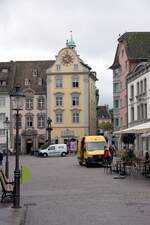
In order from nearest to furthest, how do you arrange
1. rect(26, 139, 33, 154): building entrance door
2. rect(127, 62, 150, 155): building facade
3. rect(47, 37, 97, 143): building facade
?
rect(127, 62, 150, 155): building facade
rect(47, 37, 97, 143): building facade
rect(26, 139, 33, 154): building entrance door

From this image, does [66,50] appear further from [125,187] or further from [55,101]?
[125,187]

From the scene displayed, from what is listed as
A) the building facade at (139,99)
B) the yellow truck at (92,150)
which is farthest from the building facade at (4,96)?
the yellow truck at (92,150)

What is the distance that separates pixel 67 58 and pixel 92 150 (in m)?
54.3

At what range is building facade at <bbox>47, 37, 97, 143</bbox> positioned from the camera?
100 m

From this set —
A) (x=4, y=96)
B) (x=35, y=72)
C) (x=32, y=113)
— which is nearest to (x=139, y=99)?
(x=32, y=113)

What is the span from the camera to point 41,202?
1933cm

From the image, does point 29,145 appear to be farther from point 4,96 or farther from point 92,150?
point 92,150

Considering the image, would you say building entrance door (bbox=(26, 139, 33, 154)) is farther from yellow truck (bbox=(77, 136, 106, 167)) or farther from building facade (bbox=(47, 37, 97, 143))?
yellow truck (bbox=(77, 136, 106, 167))

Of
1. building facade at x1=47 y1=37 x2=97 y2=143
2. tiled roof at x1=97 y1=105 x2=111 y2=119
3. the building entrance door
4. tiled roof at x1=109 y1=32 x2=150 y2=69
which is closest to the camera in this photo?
tiled roof at x1=109 y1=32 x2=150 y2=69

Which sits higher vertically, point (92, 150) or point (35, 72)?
point (35, 72)

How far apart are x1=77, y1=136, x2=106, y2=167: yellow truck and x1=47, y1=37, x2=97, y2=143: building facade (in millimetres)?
51156

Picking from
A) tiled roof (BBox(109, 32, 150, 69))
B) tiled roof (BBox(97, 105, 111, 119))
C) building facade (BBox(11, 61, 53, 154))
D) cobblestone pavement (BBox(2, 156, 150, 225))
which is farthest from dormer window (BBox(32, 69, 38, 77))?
tiled roof (BBox(97, 105, 111, 119))

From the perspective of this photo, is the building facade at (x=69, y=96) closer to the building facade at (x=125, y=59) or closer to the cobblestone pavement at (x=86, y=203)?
the building facade at (x=125, y=59)

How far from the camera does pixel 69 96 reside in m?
102
